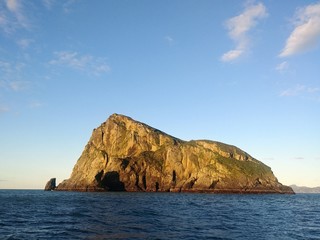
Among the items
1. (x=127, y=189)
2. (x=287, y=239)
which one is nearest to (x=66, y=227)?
(x=287, y=239)

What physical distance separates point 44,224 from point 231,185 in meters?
166

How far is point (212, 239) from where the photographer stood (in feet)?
107

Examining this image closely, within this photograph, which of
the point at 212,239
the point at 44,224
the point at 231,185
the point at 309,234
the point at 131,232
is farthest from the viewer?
the point at 231,185

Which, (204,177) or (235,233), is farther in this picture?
(204,177)

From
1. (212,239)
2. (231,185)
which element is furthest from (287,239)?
(231,185)

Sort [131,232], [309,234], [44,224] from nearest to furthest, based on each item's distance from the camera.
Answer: [131,232] < [309,234] < [44,224]

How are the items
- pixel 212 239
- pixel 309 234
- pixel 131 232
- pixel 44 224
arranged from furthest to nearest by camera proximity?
pixel 44 224
pixel 309 234
pixel 131 232
pixel 212 239

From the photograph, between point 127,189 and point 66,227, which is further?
point 127,189

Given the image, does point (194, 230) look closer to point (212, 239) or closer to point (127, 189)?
point (212, 239)

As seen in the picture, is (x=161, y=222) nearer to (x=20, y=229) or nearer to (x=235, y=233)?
(x=235, y=233)

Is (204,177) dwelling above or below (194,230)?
above

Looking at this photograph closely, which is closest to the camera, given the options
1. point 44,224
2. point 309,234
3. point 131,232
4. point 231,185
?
point 131,232

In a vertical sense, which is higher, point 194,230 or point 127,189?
point 127,189

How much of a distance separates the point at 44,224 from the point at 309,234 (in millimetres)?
32079
